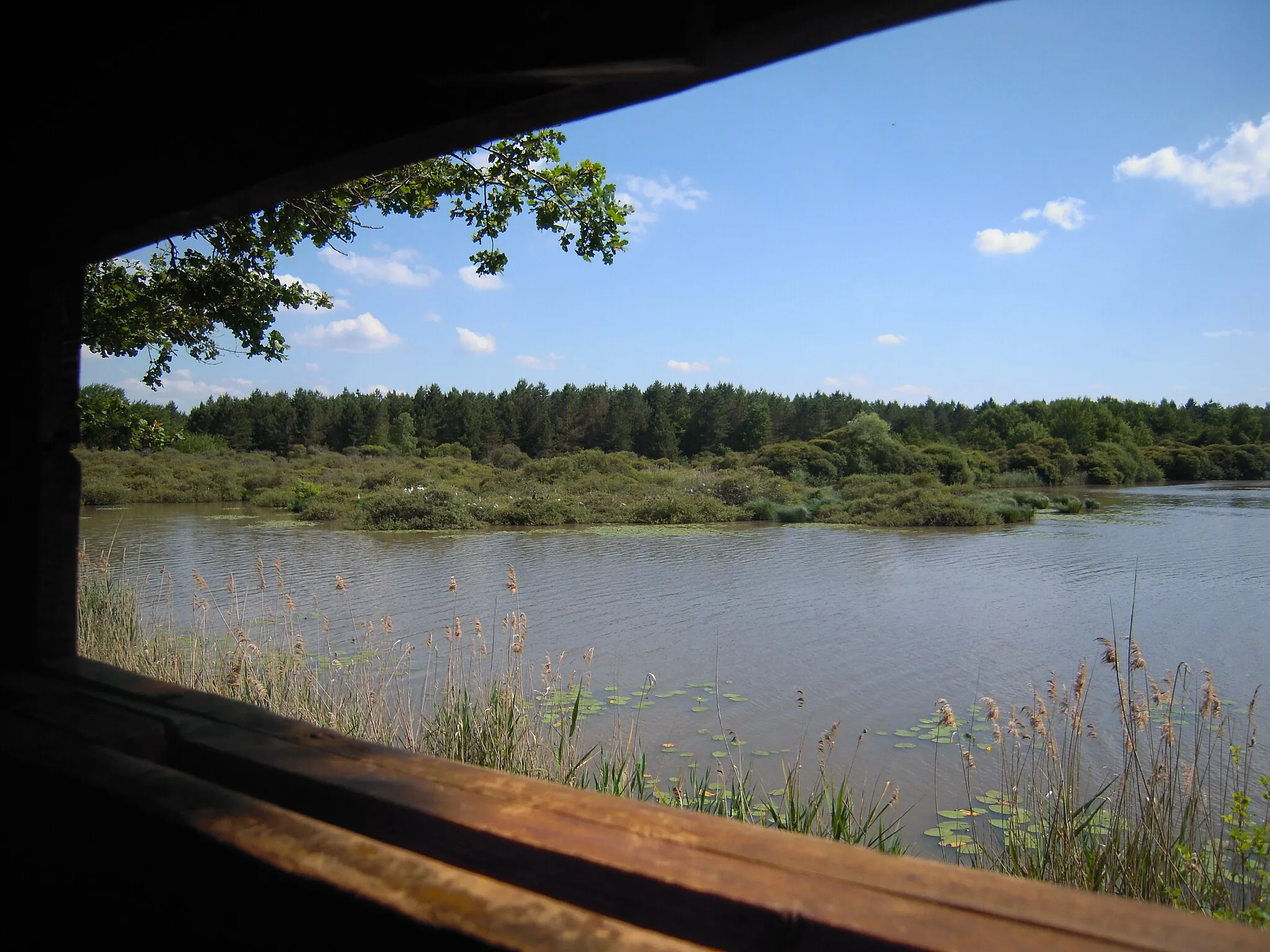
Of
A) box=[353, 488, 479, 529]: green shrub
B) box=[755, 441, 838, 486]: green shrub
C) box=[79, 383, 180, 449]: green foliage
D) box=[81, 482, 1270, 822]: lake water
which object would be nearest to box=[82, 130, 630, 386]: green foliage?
box=[79, 383, 180, 449]: green foliage

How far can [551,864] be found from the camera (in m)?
0.89

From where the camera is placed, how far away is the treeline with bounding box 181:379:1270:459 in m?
41.2

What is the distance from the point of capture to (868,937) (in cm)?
73

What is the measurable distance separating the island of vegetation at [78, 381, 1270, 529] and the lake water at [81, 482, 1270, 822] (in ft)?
8.26

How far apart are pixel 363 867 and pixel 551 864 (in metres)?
0.19

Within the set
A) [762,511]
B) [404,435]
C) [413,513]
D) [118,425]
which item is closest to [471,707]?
[118,425]

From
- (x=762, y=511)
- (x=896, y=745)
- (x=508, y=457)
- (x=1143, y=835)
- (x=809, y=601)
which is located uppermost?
(x=508, y=457)

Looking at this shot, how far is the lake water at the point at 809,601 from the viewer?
650 cm

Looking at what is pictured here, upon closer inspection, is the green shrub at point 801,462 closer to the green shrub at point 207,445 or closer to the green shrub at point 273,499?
the green shrub at point 273,499

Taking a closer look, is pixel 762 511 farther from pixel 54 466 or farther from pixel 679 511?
pixel 54 466

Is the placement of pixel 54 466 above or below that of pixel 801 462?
below

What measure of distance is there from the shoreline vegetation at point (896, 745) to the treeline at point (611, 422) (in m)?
34.2

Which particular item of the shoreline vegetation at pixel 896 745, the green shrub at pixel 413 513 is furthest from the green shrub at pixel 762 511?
the shoreline vegetation at pixel 896 745

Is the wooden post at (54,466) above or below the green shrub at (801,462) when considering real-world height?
below
